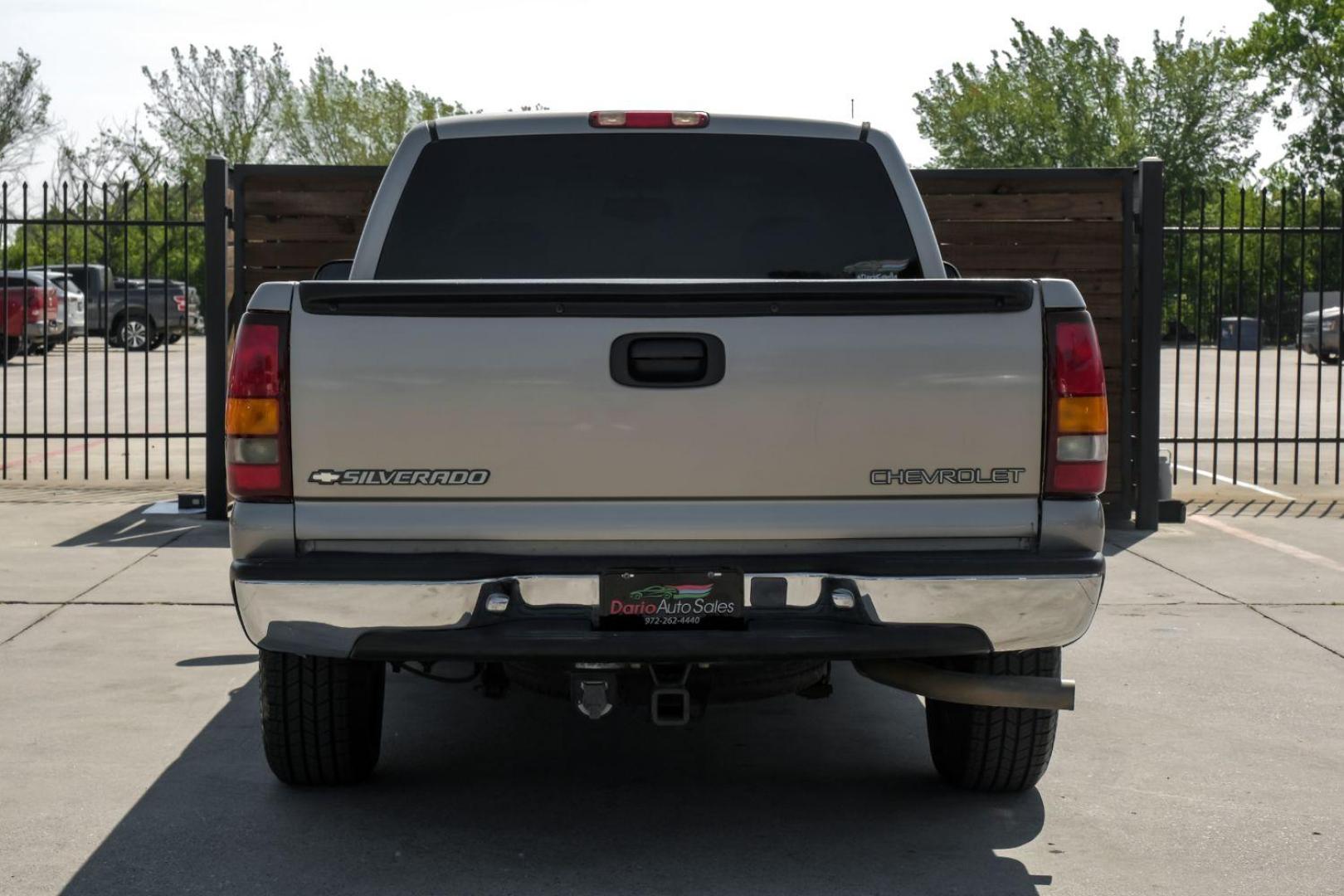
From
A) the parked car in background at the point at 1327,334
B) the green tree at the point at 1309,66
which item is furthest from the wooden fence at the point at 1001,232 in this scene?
the green tree at the point at 1309,66

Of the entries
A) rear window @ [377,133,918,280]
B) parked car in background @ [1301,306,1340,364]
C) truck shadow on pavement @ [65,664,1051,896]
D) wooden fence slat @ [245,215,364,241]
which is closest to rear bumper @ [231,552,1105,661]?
truck shadow on pavement @ [65,664,1051,896]

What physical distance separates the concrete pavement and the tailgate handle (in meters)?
1.32

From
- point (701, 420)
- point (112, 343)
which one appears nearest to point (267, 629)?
point (701, 420)

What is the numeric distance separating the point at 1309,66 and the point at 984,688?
179ft

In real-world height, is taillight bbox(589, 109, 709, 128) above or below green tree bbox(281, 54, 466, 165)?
below

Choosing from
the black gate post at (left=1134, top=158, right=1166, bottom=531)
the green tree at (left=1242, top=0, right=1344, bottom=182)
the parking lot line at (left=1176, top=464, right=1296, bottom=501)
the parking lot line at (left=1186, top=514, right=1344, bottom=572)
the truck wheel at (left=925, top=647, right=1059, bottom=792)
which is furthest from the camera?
the green tree at (left=1242, top=0, right=1344, bottom=182)

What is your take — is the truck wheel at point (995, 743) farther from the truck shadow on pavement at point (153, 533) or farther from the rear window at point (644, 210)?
the truck shadow on pavement at point (153, 533)

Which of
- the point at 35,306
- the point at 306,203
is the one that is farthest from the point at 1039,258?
the point at 35,306

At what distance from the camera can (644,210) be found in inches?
223

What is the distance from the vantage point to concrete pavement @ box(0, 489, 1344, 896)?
14.6ft

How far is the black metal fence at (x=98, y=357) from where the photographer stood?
42.6 feet

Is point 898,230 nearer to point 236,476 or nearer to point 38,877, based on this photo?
point 236,476

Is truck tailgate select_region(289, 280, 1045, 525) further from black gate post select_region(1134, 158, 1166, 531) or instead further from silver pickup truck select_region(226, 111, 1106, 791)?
black gate post select_region(1134, 158, 1166, 531)

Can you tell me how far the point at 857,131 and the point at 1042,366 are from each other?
1794 mm
